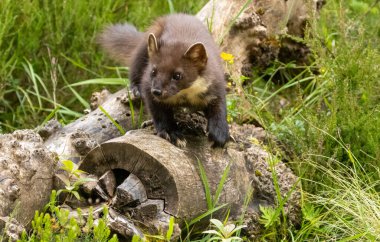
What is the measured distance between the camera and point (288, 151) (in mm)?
4809

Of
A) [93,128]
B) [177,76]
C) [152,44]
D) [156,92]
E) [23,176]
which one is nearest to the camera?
[23,176]

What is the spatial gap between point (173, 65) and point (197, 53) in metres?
0.15

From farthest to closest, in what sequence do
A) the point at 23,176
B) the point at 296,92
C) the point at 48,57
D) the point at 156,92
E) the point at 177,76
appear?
1. the point at 48,57
2. the point at 296,92
3. the point at 177,76
4. the point at 156,92
5. the point at 23,176

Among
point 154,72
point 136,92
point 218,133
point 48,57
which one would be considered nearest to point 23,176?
point 154,72

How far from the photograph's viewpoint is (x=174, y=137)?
4.07 metres

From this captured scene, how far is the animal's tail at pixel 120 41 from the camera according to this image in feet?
17.9

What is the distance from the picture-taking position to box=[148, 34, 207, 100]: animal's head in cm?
414

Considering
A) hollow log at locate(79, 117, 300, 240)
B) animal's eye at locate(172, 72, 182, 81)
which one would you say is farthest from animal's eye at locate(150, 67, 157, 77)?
hollow log at locate(79, 117, 300, 240)

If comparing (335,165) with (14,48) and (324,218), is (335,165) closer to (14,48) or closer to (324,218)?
(324,218)

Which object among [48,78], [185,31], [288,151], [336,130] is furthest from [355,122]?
[48,78]

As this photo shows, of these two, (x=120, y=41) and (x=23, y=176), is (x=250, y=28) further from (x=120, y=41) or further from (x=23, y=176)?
(x=23, y=176)

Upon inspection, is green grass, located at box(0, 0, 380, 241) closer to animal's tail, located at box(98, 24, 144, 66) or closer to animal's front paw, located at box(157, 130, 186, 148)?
animal's tail, located at box(98, 24, 144, 66)

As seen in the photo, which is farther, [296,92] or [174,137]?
[296,92]

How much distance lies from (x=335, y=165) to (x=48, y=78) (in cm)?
258
